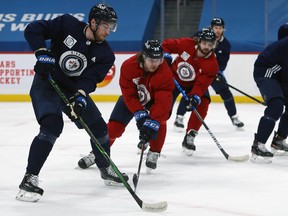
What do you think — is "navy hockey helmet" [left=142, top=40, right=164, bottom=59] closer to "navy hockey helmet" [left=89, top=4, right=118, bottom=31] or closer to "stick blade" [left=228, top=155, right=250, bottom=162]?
"navy hockey helmet" [left=89, top=4, right=118, bottom=31]

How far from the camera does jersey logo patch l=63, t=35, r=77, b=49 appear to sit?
307cm

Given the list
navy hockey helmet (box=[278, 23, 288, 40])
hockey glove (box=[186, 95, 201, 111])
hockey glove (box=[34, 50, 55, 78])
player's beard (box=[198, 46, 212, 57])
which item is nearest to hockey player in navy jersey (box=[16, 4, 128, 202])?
hockey glove (box=[34, 50, 55, 78])

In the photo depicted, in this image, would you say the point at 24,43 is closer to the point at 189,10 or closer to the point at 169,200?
the point at 189,10

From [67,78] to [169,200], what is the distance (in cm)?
83

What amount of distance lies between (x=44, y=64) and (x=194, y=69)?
1.67 metres

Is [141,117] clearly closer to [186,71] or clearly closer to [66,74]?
[66,74]

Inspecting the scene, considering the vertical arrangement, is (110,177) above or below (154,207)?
below

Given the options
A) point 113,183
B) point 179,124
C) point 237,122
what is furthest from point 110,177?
point 237,122

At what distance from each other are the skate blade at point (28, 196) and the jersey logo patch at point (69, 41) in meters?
0.76

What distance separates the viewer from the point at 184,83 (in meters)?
4.42

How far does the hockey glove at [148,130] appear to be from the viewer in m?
3.22

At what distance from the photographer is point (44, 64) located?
2848 millimetres

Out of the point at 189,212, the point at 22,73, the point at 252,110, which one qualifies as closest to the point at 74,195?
the point at 189,212

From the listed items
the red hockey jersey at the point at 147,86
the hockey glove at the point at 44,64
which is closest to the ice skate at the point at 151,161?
the red hockey jersey at the point at 147,86
